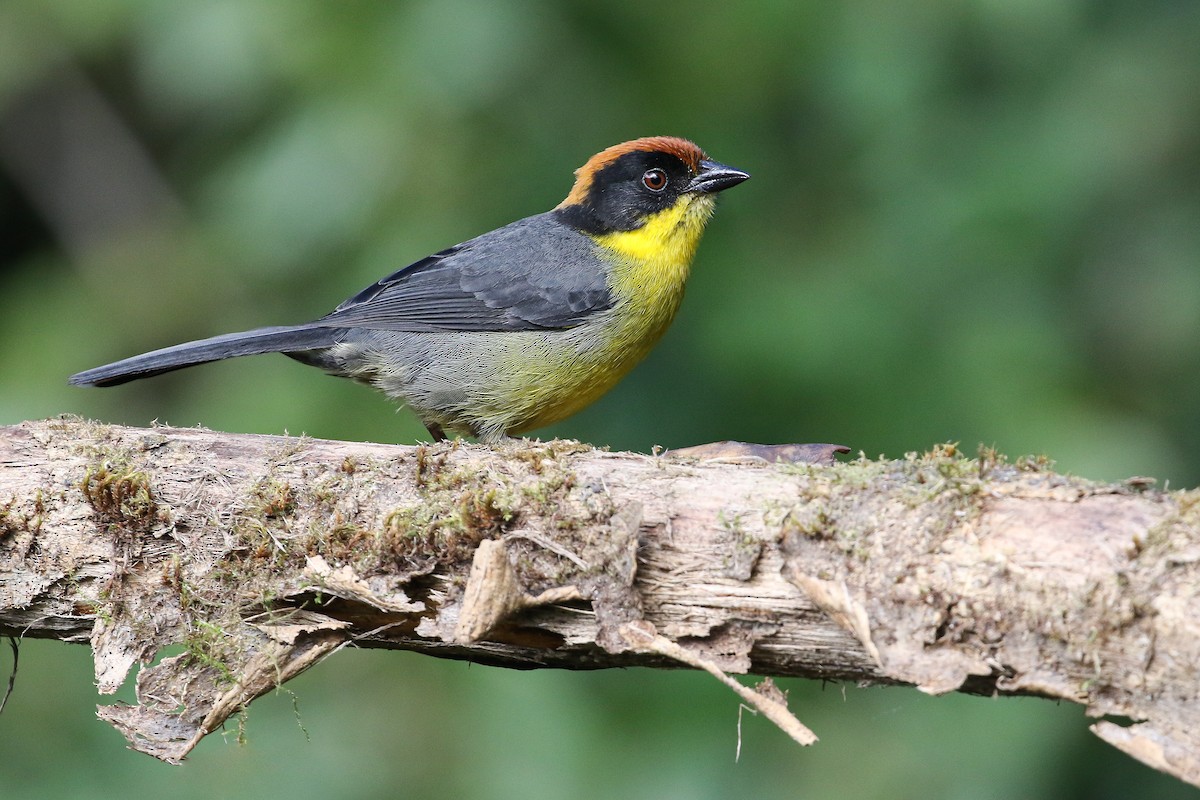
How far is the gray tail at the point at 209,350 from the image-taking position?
13.7 ft

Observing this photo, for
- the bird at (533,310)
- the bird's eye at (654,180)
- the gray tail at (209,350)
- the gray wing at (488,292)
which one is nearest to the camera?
the gray tail at (209,350)

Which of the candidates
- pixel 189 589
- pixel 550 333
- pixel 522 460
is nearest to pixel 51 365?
pixel 550 333

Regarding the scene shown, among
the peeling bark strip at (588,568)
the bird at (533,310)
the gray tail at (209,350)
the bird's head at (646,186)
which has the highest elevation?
the bird's head at (646,186)

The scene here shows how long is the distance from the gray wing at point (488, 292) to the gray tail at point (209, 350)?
108 millimetres

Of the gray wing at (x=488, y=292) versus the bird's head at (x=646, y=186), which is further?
the bird's head at (x=646, y=186)

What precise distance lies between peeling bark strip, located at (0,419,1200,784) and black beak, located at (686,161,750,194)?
2.18m

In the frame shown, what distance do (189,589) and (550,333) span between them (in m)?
2.10

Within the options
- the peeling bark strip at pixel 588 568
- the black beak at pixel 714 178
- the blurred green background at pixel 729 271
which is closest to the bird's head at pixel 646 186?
the black beak at pixel 714 178

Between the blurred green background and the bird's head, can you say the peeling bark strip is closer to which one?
the blurred green background

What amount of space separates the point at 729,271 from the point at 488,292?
114 cm

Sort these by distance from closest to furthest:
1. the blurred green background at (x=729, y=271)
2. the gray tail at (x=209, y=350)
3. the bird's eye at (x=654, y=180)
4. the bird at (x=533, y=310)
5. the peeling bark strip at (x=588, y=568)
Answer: the peeling bark strip at (x=588, y=568) < the gray tail at (x=209, y=350) < the blurred green background at (x=729, y=271) < the bird at (x=533, y=310) < the bird's eye at (x=654, y=180)

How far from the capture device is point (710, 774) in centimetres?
422

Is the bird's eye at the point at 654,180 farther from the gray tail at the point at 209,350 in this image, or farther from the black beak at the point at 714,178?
the gray tail at the point at 209,350

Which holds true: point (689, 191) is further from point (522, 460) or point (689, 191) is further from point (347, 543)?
point (347, 543)
